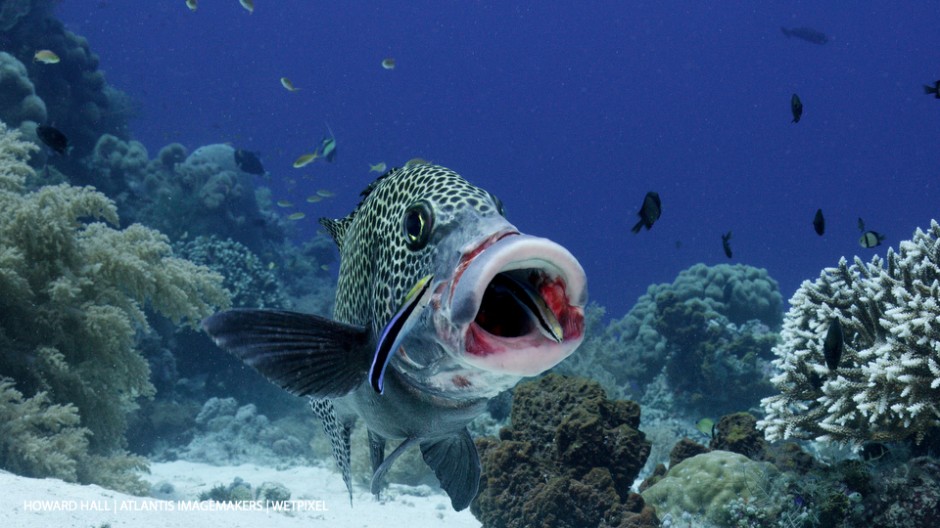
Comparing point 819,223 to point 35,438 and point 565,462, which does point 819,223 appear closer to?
point 565,462

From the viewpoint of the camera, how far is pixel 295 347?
5.41 ft

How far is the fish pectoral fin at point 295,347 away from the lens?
159 centimetres

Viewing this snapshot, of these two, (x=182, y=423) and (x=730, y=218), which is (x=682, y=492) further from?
(x=730, y=218)

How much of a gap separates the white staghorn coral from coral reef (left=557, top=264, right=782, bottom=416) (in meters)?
6.60

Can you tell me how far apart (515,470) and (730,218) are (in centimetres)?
11276

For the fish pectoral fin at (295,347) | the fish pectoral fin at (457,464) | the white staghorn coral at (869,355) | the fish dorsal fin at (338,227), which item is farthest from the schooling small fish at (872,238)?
the fish pectoral fin at (295,347)

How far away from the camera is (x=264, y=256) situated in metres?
19.1

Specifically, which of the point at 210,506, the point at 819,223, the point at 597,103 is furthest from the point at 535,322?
the point at 597,103

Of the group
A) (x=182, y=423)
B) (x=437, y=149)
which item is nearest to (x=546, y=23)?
(x=437, y=149)

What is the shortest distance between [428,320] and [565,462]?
156 inches

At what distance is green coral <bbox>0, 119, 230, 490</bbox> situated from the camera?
5441mm

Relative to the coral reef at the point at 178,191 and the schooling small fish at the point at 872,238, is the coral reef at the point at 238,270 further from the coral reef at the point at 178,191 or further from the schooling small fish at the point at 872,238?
the schooling small fish at the point at 872,238

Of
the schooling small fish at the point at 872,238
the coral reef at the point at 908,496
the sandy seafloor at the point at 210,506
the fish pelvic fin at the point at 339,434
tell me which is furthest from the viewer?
the schooling small fish at the point at 872,238

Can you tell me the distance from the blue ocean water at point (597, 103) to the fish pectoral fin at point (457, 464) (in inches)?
3365
